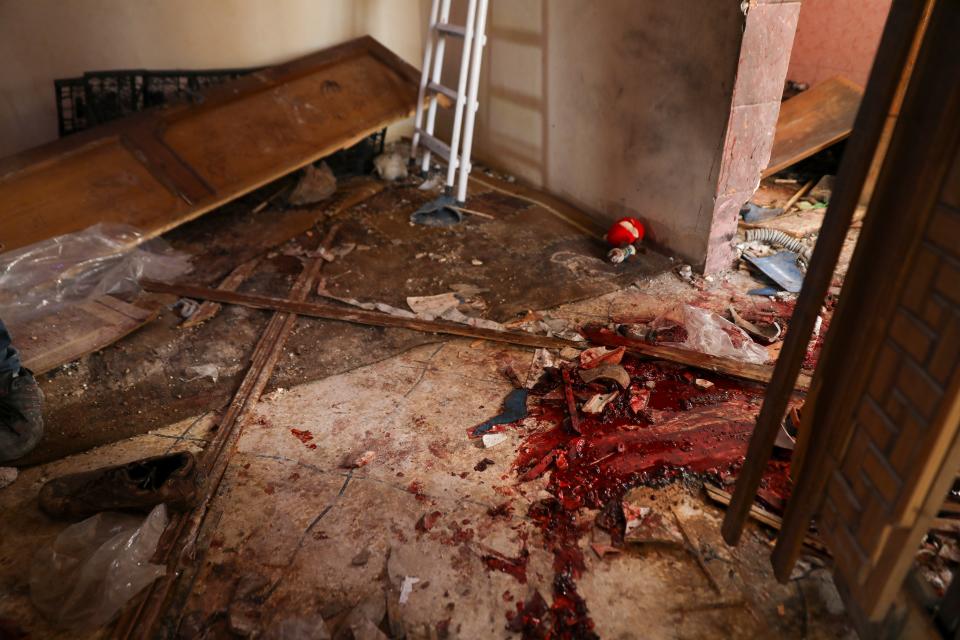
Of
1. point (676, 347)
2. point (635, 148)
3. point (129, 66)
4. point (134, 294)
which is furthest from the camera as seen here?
point (129, 66)

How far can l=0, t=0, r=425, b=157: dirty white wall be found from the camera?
414 centimetres

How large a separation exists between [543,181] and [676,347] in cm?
241

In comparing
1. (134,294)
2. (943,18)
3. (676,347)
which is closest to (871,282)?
(943,18)

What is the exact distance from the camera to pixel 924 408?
1.18m

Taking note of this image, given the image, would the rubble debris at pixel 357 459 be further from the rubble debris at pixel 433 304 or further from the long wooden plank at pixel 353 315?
the rubble debris at pixel 433 304

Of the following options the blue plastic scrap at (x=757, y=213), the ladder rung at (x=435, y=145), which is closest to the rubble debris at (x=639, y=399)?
the blue plastic scrap at (x=757, y=213)

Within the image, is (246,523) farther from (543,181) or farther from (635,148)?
(543,181)

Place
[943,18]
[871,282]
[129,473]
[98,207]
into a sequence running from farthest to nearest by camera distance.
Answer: [98,207]
[129,473]
[871,282]
[943,18]

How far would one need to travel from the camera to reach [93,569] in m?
1.87

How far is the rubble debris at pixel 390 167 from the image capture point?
16.6 feet

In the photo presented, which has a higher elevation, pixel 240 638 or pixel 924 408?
pixel 924 408

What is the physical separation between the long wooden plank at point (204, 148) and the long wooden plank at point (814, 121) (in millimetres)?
2927

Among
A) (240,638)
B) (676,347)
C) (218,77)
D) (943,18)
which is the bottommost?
(240,638)

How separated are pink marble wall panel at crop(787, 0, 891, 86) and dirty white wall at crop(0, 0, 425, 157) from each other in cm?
393
